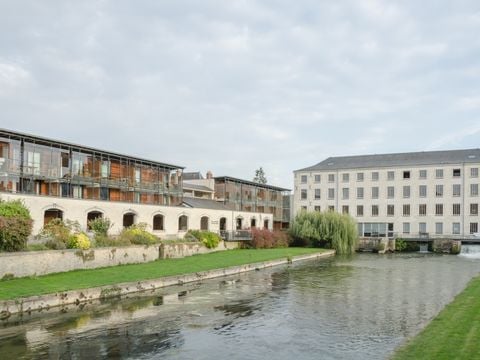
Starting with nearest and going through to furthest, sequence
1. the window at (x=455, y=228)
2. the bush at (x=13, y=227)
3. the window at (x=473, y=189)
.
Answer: the bush at (x=13, y=227), the window at (x=473, y=189), the window at (x=455, y=228)

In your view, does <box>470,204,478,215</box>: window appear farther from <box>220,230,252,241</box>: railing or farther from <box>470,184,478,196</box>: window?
<box>220,230,252,241</box>: railing

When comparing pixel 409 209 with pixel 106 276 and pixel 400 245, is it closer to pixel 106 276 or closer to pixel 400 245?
pixel 400 245

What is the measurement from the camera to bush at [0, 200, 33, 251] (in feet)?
68.1

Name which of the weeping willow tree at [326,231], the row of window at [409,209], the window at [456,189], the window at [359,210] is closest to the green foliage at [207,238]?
the weeping willow tree at [326,231]

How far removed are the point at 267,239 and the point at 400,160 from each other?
3132 centimetres

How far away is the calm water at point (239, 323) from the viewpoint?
40.5ft

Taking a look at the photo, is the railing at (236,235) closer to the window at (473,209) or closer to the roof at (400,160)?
the roof at (400,160)

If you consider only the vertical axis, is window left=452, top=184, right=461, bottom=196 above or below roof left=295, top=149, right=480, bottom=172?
below

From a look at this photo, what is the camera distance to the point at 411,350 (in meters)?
11.2

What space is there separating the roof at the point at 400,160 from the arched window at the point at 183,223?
115 ft

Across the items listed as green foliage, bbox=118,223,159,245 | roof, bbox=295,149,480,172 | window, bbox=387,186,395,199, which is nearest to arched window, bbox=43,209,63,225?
green foliage, bbox=118,223,159,245

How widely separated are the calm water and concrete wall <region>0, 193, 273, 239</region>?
42.1ft

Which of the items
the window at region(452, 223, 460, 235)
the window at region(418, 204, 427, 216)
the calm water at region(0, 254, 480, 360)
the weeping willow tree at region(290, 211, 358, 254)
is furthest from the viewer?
the window at region(418, 204, 427, 216)

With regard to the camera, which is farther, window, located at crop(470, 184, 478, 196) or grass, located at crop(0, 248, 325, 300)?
window, located at crop(470, 184, 478, 196)
